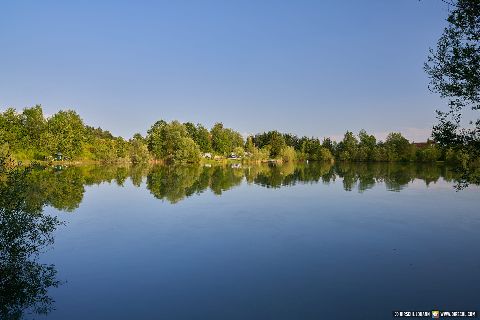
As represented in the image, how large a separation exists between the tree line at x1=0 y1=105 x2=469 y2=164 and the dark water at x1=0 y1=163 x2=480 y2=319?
32102mm

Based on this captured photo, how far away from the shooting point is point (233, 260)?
1797 cm

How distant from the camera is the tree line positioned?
97000 millimetres

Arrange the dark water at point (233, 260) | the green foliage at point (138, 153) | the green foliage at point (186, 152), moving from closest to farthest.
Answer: the dark water at point (233, 260)
the green foliage at point (186, 152)
the green foliage at point (138, 153)

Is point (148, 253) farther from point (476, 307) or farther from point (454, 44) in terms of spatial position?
point (454, 44)

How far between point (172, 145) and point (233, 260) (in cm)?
11069

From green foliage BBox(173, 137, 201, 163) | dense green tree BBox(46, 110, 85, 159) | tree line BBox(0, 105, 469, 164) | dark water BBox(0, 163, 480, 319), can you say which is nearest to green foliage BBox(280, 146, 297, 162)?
tree line BBox(0, 105, 469, 164)

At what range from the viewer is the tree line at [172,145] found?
97.0 m

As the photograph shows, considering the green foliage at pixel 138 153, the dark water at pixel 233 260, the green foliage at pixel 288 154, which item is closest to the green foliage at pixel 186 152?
the green foliage at pixel 138 153

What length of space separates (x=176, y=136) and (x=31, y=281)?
359 ft

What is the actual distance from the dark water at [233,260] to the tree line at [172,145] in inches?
1264

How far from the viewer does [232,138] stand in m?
176

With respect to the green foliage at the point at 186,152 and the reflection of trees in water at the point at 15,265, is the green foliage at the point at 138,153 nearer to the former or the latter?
the green foliage at the point at 186,152

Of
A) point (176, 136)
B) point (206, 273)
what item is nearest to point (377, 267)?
point (206, 273)

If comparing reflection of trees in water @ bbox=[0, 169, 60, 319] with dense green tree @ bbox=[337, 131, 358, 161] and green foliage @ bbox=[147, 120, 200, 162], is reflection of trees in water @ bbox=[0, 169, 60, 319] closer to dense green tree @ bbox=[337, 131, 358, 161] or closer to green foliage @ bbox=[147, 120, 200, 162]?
green foliage @ bbox=[147, 120, 200, 162]
